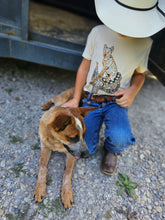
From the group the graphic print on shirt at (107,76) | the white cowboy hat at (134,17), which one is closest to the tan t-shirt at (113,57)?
the graphic print on shirt at (107,76)

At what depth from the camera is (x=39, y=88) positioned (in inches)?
124

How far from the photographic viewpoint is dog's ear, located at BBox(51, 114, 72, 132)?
173 centimetres

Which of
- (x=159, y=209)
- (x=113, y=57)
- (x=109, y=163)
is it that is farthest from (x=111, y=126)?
(x=159, y=209)


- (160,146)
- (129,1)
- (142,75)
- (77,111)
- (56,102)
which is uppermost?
(129,1)

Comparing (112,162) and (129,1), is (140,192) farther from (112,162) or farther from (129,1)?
(129,1)

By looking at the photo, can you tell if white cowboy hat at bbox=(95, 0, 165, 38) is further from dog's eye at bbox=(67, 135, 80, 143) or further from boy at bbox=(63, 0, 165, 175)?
dog's eye at bbox=(67, 135, 80, 143)

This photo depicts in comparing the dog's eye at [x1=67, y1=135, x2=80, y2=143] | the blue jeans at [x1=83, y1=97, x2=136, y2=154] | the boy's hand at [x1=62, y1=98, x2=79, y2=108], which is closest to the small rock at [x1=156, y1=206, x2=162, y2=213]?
the blue jeans at [x1=83, y1=97, x2=136, y2=154]

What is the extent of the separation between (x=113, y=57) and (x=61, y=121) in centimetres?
90

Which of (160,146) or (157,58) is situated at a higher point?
(157,58)

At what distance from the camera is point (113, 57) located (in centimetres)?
208

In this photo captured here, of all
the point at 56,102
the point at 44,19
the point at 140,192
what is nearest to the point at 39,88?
the point at 56,102

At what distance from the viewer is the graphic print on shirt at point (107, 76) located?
2082 millimetres

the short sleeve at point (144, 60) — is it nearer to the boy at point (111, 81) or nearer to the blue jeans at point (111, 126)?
the boy at point (111, 81)

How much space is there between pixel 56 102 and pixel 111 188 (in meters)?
1.21
